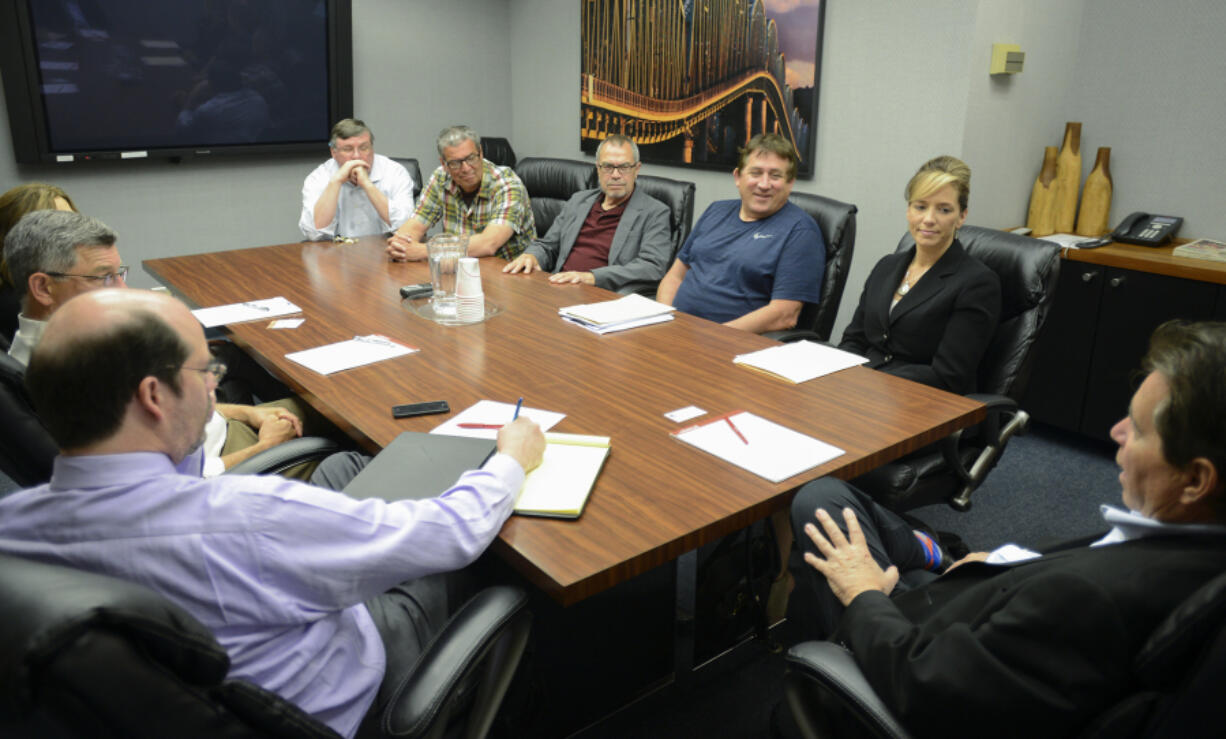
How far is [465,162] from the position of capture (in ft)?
11.6

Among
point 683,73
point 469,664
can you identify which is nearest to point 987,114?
point 683,73

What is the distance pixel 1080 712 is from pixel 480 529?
80 centimetres

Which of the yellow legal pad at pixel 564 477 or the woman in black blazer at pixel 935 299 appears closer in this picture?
the yellow legal pad at pixel 564 477

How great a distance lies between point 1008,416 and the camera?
2125mm

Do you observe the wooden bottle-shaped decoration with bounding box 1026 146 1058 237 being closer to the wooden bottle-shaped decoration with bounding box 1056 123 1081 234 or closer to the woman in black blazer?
the wooden bottle-shaped decoration with bounding box 1056 123 1081 234

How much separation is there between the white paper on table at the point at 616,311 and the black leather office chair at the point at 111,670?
1561mm

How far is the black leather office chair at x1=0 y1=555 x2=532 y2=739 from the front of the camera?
68 centimetres

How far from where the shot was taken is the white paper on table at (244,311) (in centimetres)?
244

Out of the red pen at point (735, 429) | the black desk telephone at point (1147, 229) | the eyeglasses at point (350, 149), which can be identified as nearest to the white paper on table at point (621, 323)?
the red pen at point (735, 429)

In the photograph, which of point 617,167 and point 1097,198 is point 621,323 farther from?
point 1097,198

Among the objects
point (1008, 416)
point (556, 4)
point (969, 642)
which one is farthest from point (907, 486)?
point (556, 4)

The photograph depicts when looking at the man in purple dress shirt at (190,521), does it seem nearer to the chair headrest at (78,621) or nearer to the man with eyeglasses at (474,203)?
the chair headrest at (78,621)

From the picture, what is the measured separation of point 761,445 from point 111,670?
1129mm

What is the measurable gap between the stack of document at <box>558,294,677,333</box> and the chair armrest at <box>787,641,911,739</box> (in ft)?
4.35
